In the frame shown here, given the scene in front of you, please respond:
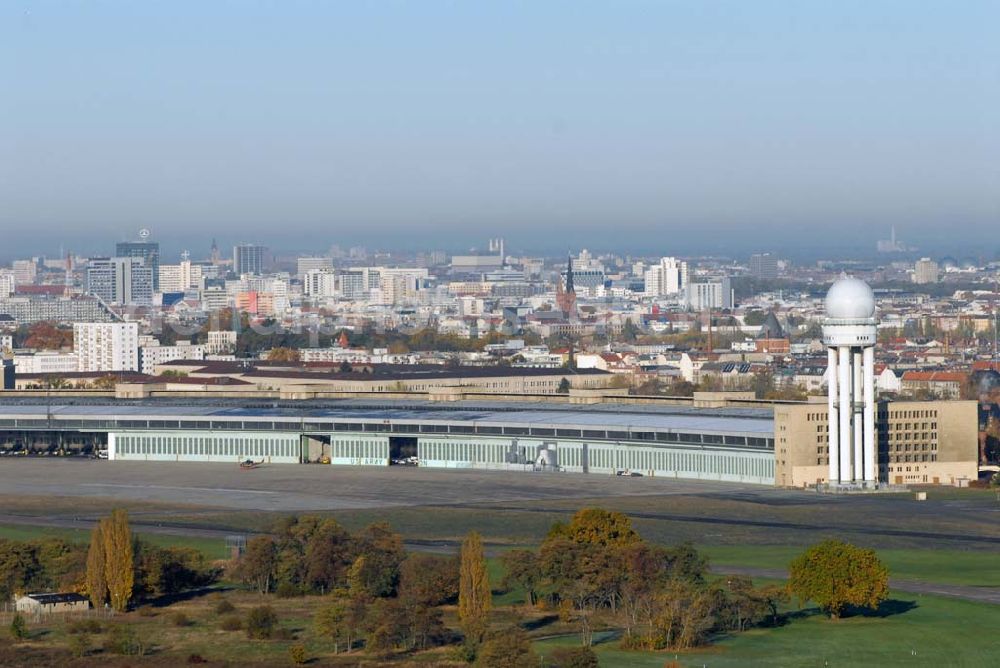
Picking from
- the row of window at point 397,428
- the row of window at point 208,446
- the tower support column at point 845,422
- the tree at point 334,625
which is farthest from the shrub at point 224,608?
the row of window at point 208,446

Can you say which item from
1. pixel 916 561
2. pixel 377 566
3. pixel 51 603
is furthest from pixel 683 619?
pixel 51 603

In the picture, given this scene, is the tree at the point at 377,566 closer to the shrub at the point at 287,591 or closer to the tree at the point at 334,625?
the shrub at the point at 287,591

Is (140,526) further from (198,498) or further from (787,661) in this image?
(787,661)

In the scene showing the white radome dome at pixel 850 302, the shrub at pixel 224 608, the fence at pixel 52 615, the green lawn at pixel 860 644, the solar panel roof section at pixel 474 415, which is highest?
the white radome dome at pixel 850 302

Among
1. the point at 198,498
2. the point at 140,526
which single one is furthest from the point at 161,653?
the point at 198,498

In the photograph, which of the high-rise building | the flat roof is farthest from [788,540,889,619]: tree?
the high-rise building
